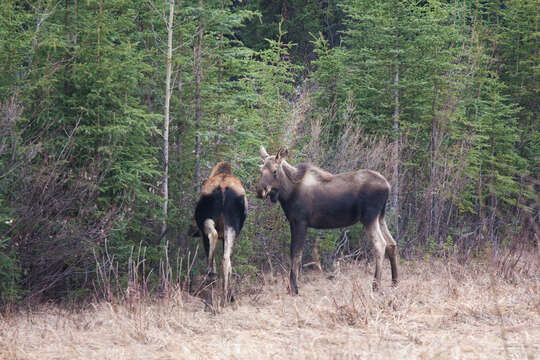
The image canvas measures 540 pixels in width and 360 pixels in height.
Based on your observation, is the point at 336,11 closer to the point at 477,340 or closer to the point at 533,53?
the point at 533,53

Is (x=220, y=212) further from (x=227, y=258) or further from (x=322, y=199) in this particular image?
(x=322, y=199)

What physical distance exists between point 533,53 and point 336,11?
1139 cm

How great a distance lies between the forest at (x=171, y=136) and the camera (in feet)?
24.4

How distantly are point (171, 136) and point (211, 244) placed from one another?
2.35m

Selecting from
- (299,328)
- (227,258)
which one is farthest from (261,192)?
→ (299,328)

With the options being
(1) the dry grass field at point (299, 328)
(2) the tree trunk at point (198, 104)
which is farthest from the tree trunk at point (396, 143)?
(2) the tree trunk at point (198, 104)

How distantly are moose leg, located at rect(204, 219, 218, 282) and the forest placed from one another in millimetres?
379

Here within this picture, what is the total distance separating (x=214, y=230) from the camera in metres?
8.10

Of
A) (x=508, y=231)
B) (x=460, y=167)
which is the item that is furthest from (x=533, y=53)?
(x=460, y=167)

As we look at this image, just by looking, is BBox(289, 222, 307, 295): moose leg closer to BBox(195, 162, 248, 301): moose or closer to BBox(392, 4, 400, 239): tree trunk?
BBox(195, 162, 248, 301): moose

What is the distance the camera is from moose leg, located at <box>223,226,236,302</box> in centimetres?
791

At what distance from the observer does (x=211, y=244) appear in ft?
26.2

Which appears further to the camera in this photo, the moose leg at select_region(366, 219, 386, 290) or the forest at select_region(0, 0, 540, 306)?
the moose leg at select_region(366, 219, 386, 290)

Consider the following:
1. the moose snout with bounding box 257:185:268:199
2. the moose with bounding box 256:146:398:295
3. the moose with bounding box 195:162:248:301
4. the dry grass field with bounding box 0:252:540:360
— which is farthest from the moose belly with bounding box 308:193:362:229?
the moose with bounding box 195:162:248:301
